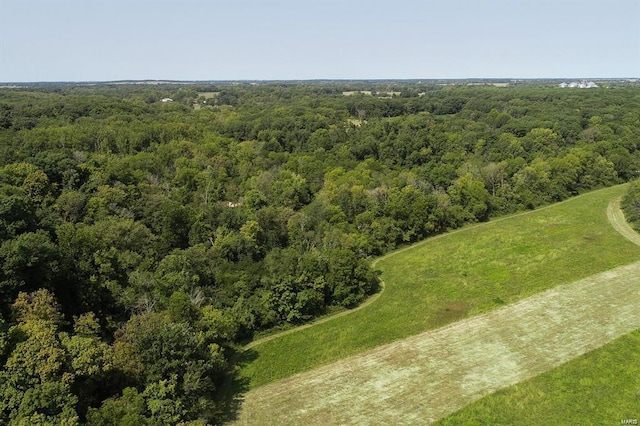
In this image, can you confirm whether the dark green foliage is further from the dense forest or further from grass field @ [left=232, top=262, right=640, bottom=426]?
grass field @ [left=232, top=262, right=640, bottom=426]

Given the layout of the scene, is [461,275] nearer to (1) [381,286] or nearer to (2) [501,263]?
(2) [501,263]

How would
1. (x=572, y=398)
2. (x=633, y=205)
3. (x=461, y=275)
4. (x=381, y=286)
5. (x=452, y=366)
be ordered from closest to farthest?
(x=572, y=398)
(x=452, y=366)
(x=381, y=286)
(x=461, y=275)
(x=633, y=205)

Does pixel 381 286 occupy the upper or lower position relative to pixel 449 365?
upper

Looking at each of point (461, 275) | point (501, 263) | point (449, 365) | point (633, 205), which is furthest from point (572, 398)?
point (633, 205)

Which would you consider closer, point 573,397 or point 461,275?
point 573,397

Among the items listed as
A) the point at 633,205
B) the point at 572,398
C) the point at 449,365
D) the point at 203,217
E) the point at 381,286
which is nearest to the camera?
the point at 572,398

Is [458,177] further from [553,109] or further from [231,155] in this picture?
[553,109]

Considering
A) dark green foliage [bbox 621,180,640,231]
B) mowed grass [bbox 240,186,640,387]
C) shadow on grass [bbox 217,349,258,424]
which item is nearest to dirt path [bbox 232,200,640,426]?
shadow on grass [bbox 217,349,258,424]

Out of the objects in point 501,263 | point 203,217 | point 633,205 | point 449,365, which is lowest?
point 449,365
